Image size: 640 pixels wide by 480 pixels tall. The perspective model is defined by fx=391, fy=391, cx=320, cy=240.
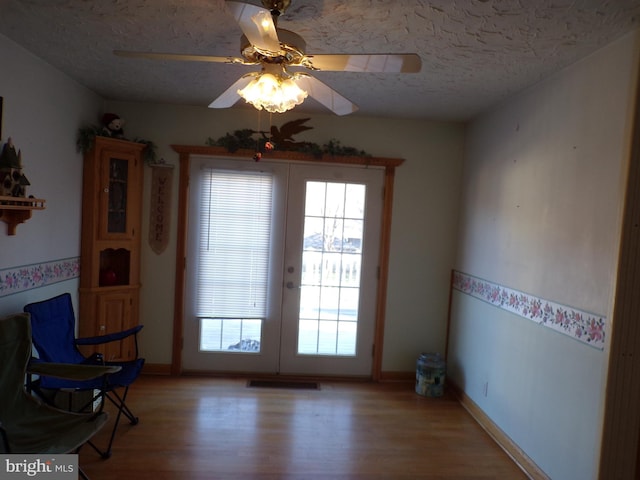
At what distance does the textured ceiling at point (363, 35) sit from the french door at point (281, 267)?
0.91 m

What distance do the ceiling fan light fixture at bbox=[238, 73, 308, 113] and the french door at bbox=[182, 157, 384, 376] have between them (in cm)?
186

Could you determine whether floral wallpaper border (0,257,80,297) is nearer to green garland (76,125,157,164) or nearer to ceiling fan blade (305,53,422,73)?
green garland (76,125,157,164)

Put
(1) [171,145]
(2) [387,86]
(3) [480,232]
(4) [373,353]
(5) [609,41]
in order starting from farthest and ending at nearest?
(4) [373,353], (1) [171,145], (3) [480,232], (2) [387,86], (5) [609,41]

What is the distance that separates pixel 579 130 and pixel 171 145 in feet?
9.96

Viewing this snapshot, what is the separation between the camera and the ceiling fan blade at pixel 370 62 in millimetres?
1498

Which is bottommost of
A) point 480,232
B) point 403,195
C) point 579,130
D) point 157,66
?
point 480,232

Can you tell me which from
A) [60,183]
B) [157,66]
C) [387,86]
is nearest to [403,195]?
[387,86]

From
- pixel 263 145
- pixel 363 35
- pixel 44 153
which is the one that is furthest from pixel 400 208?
pixel 44 153

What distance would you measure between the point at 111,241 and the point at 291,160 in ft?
5.46

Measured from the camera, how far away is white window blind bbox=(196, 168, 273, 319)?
137 inches

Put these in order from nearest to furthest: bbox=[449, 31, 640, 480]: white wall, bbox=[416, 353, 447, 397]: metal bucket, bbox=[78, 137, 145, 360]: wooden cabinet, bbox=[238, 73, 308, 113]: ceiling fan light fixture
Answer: bbox=[238, 73, 308, 113]: ceiling fan light fixture, bbox=[449, 31, 640, 480]: white wall, bbox=[78, 137, 145, 360]: wooden cabinet, bbox=[416, 353, 447, 397]: metal bucket

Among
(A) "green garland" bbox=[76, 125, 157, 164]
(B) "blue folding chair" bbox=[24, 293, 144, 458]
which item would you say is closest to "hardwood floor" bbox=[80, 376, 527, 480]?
(B) "blue folding chair" bbox=[24, 293, 144, 458]

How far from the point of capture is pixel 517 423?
258 cm

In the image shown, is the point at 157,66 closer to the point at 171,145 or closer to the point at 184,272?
the point at 171,145
